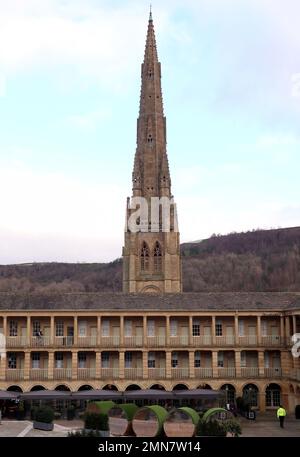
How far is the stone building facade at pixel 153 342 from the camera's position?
4647 cm

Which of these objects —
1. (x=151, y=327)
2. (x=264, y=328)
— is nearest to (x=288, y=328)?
(x=264, y=328)

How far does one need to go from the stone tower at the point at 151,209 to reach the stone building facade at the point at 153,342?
88.1ft

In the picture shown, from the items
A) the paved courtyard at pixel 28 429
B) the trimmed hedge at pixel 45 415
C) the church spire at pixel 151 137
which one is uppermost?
the church spire at pixel 151 137

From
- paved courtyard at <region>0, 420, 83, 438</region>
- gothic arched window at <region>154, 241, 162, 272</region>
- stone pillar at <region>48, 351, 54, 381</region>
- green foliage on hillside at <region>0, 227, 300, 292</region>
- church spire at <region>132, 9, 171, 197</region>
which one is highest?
church spire at <region>132, 9, 171, 197</region>

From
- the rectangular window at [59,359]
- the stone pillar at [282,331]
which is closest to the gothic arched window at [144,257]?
the rectangular window at [59,359]

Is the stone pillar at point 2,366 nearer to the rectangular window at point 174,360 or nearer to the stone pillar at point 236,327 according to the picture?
the rectangular window at point 174,360

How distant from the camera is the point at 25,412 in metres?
40.5

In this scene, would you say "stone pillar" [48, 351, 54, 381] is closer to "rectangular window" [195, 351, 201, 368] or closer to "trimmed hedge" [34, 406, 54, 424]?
"rectangular window" [195, 351, 201, 368]

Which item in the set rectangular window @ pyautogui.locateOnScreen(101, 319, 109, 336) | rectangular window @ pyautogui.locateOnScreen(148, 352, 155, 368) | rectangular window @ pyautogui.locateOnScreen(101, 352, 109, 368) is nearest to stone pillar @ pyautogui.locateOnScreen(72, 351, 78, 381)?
rectangular window @ pyautogui.locateOnScreen(101, 352, 109, 368)

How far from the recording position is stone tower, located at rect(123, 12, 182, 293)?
7706 cm

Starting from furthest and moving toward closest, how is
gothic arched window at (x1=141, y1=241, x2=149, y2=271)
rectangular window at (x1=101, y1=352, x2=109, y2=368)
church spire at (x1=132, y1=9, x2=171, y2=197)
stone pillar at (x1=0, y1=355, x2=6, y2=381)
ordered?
church spire at (x1=132, y1=9, x2=171, y2=197)
gothic arched window at (x1=141, y1=241, x2=149, y2=271)
rectangular window at (x1=101, y1=352, x2=109, y2=368)
stone pillar at (x1=0, y1=355, x2=6, y2=381)
